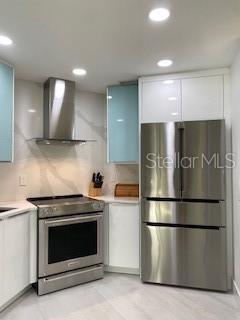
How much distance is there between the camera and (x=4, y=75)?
2656 millimetres

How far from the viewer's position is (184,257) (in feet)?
9.08

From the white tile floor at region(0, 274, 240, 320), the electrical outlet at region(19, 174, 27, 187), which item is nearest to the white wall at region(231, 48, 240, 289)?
the white tile floor at region(0, 274, 240, 320)

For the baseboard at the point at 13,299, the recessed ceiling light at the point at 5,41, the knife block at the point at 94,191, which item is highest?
the recessed ceiling light at the point at 5,41

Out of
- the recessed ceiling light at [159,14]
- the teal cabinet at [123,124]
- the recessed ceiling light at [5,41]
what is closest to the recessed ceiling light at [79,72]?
the teal cabinet at [123,124]

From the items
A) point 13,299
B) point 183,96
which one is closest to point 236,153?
point 183,96

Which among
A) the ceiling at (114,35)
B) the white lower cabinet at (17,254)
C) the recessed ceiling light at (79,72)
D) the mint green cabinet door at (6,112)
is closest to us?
the ceiling at (114,35)

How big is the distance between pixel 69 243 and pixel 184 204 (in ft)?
4.22

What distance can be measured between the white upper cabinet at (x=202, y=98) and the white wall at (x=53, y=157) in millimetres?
1240

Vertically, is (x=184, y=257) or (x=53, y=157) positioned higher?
(x=53, y=157)

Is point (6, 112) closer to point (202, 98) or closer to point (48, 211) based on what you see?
point (48, 211)

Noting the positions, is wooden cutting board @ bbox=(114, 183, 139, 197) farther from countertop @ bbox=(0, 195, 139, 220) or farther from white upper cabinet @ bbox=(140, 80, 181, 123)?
white upper cabinet @ bbox=(140, 80, 181, 123)

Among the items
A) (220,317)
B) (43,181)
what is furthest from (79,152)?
(220,317)

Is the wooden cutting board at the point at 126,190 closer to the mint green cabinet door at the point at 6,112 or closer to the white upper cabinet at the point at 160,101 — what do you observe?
the white upper cabinet at the point at 160,101

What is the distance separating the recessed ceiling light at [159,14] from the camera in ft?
5.89
